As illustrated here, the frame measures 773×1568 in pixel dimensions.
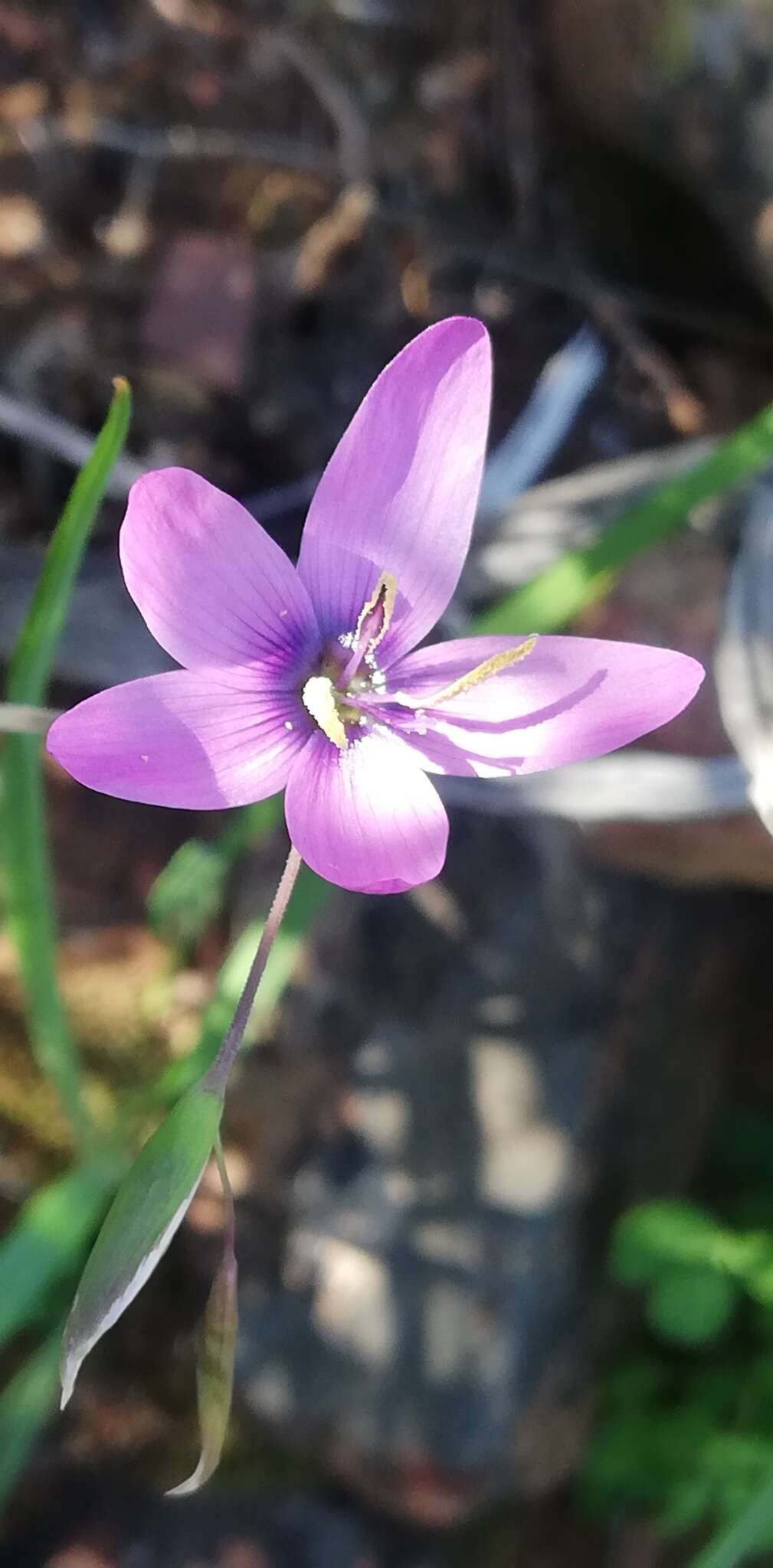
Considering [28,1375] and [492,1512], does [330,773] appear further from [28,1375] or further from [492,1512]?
[492,1512]

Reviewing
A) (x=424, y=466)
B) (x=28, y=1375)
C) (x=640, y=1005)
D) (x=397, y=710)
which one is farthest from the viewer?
(x=640, y=1005)

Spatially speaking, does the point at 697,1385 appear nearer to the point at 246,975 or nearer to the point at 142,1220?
the point at 246,975

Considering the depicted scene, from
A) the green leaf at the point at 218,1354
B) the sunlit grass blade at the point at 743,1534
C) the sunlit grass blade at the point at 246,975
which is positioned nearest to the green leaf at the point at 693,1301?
the sunlit grass blade at the point at 743,1534

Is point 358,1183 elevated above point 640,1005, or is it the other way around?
point 640,1005

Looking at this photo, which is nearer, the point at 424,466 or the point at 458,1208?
the point at 424,466

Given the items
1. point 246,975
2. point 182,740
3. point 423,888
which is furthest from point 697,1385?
point 182,740

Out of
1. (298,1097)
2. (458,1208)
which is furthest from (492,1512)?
(298,1097)

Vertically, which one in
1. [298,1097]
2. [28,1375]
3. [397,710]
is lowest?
[298,1097]

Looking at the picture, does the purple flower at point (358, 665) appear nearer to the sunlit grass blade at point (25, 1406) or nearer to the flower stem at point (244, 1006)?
the flower stem at point (244, 1006)
